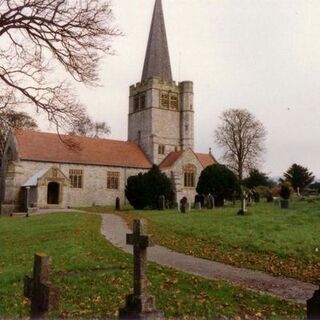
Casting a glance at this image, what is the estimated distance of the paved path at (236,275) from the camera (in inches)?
315

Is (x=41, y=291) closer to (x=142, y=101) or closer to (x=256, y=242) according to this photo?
(x=256, y=242)

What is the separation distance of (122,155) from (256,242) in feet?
103

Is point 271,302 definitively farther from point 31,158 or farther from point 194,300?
point 31,158

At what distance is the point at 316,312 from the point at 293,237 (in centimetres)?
946

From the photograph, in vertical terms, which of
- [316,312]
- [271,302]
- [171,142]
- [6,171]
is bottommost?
[271,302]

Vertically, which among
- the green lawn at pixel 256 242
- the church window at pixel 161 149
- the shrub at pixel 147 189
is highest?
the church window at pixel 161 149

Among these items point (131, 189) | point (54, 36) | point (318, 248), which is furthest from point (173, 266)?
point (131, 189)

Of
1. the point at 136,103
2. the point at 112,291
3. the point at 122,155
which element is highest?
the point at 136,103

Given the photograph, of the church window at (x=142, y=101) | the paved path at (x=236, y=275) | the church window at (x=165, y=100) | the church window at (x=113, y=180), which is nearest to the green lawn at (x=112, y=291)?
the paved path at (x=236, y=275)

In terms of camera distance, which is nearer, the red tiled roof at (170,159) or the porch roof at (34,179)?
the porch roof at (34,179)

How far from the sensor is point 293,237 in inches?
526

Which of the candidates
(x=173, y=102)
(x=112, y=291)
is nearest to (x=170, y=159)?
(x=173, y=102)

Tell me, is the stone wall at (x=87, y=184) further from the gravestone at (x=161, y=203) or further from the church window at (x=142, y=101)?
the gravestone at (x=161, y=203)

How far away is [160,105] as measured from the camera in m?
46.8
